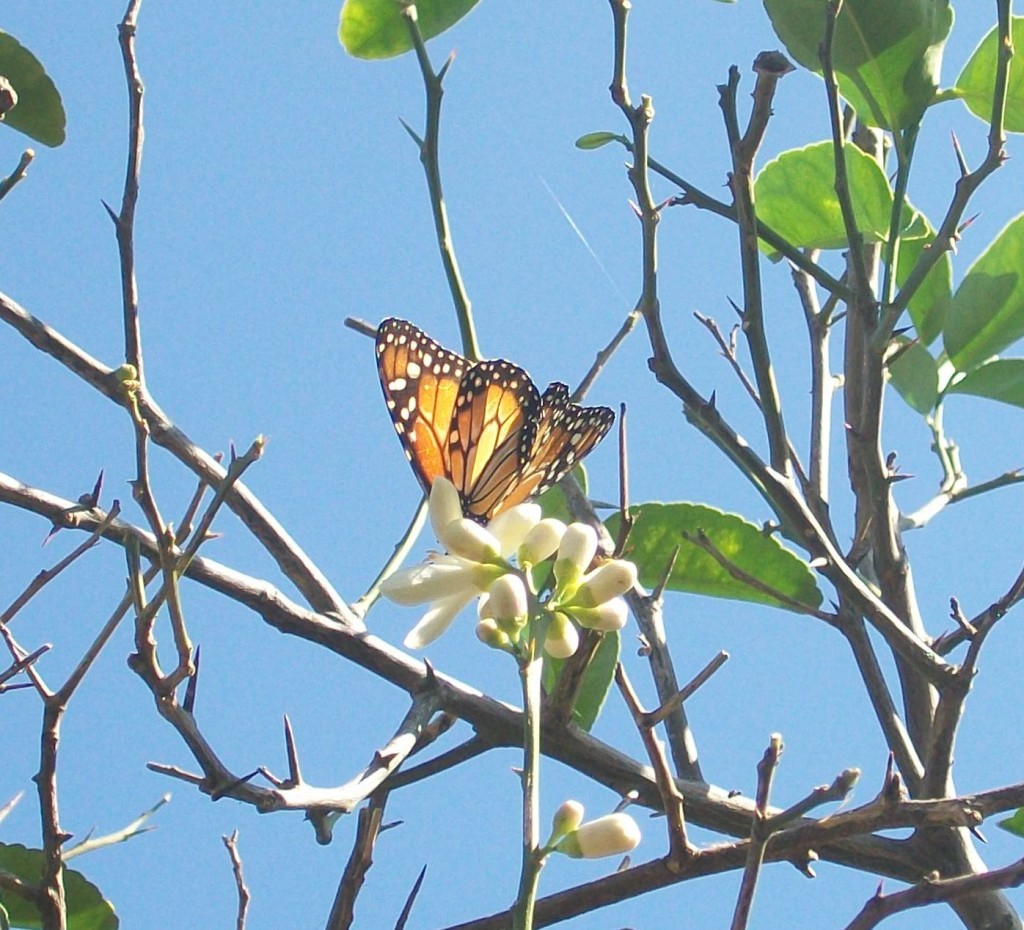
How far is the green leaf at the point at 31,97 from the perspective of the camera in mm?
1136

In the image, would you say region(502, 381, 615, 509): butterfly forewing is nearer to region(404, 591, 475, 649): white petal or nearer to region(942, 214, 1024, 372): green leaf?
region(404, 591, 475, 649): white petal

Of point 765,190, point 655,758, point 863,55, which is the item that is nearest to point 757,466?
point 655,758

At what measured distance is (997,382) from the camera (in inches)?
52.6

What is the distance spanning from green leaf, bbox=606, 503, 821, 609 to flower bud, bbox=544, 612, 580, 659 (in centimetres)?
30

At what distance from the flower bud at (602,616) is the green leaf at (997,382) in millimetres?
748

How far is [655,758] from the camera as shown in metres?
0.62

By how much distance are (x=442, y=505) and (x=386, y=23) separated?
0.70 meters

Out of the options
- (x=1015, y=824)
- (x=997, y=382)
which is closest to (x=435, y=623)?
(x=1015, y=824)

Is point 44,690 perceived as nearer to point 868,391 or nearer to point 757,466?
point 757,466

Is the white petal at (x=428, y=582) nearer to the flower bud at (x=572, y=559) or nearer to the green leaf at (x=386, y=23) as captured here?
the flower bud at (x=572, y=559)

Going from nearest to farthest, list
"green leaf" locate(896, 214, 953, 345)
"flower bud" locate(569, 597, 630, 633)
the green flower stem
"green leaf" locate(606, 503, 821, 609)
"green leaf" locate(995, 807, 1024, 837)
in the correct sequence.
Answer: the green flower stem, "flower bud" locate(569, 597, 630, 633), "green leaf" locate(995, 807, 1024, 837), "green leaf" locate(606, 503, 821, 609), "green leaf" locate(896, 214, 953, 345)

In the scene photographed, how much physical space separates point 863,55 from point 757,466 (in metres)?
0.48

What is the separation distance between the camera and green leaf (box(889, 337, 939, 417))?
4.39 feet

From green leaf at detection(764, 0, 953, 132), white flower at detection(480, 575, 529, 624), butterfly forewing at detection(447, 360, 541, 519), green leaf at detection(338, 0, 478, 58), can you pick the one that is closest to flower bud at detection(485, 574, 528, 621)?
white flower at detection(480, 575, 529, 624)
